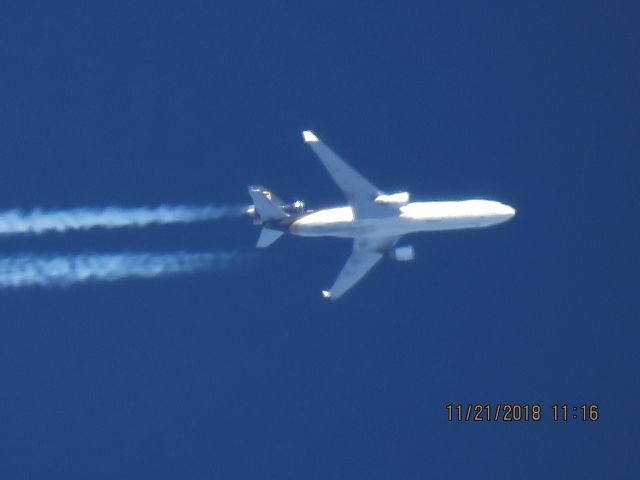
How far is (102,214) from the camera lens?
77000mm

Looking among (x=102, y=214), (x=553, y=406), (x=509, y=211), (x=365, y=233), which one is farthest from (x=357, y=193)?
(x=553, y=406)

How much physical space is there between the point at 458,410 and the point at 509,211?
15.9 metres

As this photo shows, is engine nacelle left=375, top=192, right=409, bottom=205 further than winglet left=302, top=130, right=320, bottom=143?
Yes

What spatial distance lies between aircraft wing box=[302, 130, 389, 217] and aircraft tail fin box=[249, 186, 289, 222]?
12.5ft

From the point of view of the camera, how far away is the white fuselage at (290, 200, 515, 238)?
74.9 m

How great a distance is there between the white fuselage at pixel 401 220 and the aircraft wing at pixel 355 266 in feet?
10.1

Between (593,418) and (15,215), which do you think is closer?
(15,215)

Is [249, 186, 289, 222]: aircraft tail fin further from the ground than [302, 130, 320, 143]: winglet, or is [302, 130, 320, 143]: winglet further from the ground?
[302, 130, 320, 143]: winglet

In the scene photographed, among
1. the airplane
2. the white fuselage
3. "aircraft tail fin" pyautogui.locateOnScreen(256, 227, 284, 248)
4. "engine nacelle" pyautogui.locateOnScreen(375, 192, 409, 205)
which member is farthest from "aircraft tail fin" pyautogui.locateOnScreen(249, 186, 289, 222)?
"engine nacelle" pyautogui.locateOnScreen(375, 192, 409, 205)

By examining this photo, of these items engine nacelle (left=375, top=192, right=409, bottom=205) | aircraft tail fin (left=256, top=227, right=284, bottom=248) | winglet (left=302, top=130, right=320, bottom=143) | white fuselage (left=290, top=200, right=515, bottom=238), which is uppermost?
winglet (left=302, top=130, right=320, bottom=143)

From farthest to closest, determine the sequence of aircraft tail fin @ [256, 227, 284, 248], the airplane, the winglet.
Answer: aircraft tail fin @ [256, 227, 284, 248] < the airplane < the winglet

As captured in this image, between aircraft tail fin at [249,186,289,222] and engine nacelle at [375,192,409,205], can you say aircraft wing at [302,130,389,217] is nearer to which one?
engine nacelle at [375,192,409,205]

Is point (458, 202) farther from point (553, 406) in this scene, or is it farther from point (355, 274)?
point (553, 406)

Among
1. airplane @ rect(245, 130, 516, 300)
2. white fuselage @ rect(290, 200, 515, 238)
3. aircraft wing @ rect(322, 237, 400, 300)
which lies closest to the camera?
airplane @ rect(245, 130, 516, 300)
